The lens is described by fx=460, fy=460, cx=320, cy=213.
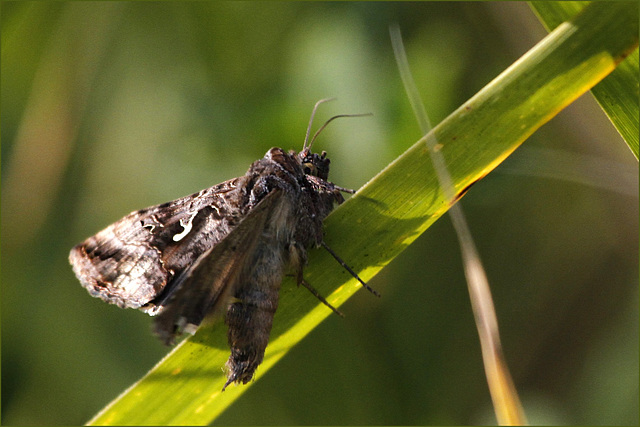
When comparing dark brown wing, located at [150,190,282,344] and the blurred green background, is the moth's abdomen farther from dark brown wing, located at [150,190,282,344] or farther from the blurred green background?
the blurred green background

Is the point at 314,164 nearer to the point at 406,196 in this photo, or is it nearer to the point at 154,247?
the point at 406,196

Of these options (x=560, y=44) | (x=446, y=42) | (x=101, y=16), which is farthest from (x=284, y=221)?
(x=101, y=16)

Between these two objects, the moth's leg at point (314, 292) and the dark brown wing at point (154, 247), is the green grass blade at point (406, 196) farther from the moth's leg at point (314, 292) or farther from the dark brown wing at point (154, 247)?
the dark brown wing at point (154, 247)

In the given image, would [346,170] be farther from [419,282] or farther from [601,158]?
[601,158]

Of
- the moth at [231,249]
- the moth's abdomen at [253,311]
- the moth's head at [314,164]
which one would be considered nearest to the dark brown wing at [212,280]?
the moth at [231,249]

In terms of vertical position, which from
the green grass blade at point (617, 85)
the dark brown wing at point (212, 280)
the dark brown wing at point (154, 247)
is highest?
the dark brown wing at point (154, 247)

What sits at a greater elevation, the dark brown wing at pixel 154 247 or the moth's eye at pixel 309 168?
the dark brown wing at pixel 154 247

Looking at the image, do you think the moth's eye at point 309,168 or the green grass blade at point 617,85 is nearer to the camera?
the green grass blade at point 617,85
